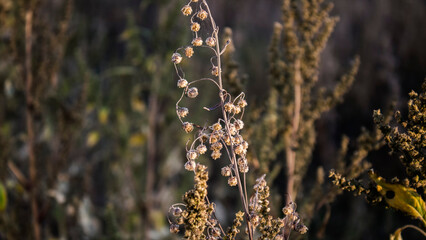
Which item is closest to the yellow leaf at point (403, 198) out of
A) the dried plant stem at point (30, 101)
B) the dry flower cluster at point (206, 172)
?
the dry flower cluster at point (206, 172)

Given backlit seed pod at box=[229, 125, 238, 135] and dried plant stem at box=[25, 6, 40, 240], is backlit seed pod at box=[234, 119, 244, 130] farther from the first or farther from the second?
dried plant stem at box=[25, 6, 40, 240]

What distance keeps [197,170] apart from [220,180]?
2685 millimetres

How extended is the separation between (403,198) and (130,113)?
2196mm

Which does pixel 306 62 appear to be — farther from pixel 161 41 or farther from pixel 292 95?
pixel 161 41

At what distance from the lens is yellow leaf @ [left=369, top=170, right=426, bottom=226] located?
0.72 m

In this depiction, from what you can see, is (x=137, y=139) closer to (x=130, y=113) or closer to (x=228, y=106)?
(x=130, y=113)

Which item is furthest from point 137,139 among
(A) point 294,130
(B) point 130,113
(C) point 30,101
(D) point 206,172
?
(D) point 206,172

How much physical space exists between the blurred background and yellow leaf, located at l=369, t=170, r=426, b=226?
1.95 feet

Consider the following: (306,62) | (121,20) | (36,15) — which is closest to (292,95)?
(306,62)

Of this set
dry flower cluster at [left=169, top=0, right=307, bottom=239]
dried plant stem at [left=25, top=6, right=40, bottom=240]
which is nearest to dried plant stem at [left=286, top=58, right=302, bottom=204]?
dry flower cluster at [left=169, top=0, right=307, bottom=239]

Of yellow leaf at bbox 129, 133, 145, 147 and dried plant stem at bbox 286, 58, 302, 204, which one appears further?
yellow leaf at bbox 129, 133, 145, 147

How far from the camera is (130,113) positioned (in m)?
2.74

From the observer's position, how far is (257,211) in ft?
2.62

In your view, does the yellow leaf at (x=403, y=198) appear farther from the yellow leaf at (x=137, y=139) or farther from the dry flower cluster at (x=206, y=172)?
the yellow leaf at (x=137, y=139)
